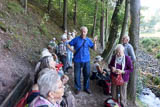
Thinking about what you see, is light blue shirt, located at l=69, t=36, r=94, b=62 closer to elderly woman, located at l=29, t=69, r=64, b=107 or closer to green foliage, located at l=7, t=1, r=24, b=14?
elderly woman, located at l=29, t=69, r=64, b=107

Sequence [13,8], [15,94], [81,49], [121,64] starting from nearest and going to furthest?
[15,94] → [121,64] → [81,49] → [13,8]

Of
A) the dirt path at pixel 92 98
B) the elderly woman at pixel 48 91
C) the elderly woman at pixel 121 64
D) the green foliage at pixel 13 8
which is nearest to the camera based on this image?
the elderly woman at pixel 48 91

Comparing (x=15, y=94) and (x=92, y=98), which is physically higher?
(x=15, y=94)

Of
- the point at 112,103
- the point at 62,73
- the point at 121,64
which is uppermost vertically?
the point at 121,64

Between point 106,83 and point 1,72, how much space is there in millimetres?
3239

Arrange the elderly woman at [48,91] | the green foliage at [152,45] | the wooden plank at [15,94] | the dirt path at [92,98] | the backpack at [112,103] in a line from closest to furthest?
1. the elderly woman at [48,91]
2. the wooden plank at [15,94]
3. the backpack at [112,103]
4. the dirt path at [92,98]
5. the green foliage at [152,45]

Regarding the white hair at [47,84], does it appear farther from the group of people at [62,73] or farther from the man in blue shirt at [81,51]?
the man in blue shirt at [81,51]

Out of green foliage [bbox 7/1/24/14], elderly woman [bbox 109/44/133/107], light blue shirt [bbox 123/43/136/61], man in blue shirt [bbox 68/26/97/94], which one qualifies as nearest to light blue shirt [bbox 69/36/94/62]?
man in blue shirt [bbox 68/26/97/94]

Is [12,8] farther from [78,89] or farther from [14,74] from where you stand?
[78,89]

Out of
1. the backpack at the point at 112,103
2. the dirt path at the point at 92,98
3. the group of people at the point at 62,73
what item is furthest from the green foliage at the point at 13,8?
the backpack at the point at 112,103

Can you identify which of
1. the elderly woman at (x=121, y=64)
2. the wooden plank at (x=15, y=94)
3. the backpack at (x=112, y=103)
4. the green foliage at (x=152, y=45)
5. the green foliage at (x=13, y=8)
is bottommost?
the green foliage at (x=152, y=45)

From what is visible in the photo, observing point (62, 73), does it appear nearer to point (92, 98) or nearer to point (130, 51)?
point (92, 98)

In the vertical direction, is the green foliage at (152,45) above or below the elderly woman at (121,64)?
below

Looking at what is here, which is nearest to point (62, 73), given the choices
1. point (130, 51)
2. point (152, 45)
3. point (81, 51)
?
point (81, 51)
